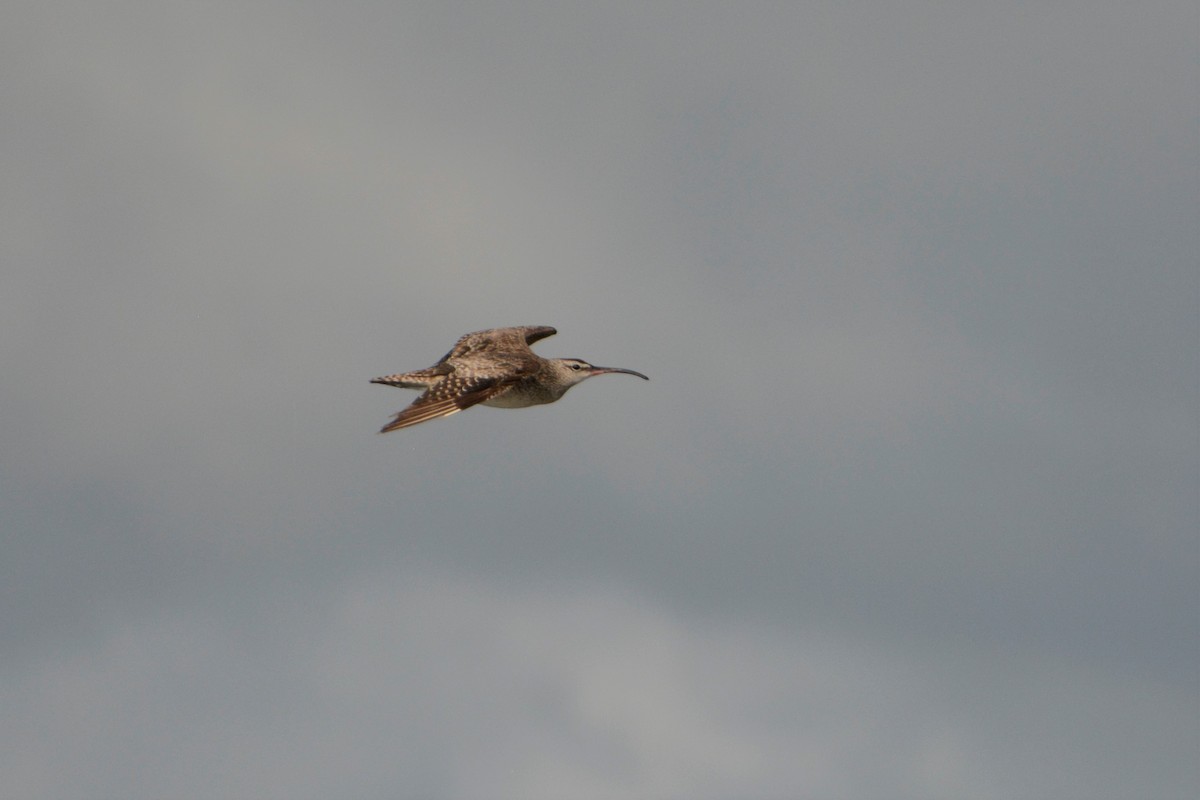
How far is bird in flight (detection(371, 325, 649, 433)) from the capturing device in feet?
114

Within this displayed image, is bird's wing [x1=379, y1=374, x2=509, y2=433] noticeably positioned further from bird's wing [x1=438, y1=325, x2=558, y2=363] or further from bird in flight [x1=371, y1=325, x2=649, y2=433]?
bird's wing [x1=438, y1=325, x2=558, y2=363]

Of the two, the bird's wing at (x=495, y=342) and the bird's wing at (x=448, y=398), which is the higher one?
the bird's wing at (x=495, y=342)

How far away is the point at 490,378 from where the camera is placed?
3688 centimetres

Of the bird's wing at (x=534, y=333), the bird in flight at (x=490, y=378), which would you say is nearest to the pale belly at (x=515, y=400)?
the bird in flight at (x=490, y=378)

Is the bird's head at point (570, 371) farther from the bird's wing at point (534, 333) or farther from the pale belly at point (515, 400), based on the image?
the bird's wing at point (534, 333)

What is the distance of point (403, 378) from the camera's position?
123ft

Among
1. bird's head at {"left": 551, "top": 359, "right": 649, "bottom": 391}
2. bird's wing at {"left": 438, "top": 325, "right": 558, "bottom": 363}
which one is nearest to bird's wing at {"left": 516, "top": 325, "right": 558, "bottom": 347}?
Answer: bird's wing at {"left": 438, "top": 325, "right": 558, "bottom": 363}

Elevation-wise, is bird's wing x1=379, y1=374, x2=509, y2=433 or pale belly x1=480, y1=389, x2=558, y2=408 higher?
pale belly x1=480, y1=389, x2=558, y2=408

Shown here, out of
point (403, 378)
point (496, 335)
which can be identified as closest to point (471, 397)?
point (403, 378)

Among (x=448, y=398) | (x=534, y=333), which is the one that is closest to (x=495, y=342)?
(x=534, y=333)

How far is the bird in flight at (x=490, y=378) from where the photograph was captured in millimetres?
34781

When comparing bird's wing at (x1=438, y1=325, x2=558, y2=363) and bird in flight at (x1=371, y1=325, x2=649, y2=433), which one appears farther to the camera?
bird's wing at (x1=438, y1=325, x2=558, y2=363)

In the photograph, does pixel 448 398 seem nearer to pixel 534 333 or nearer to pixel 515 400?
pixel 515 400

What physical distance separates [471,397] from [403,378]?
9.47ft
